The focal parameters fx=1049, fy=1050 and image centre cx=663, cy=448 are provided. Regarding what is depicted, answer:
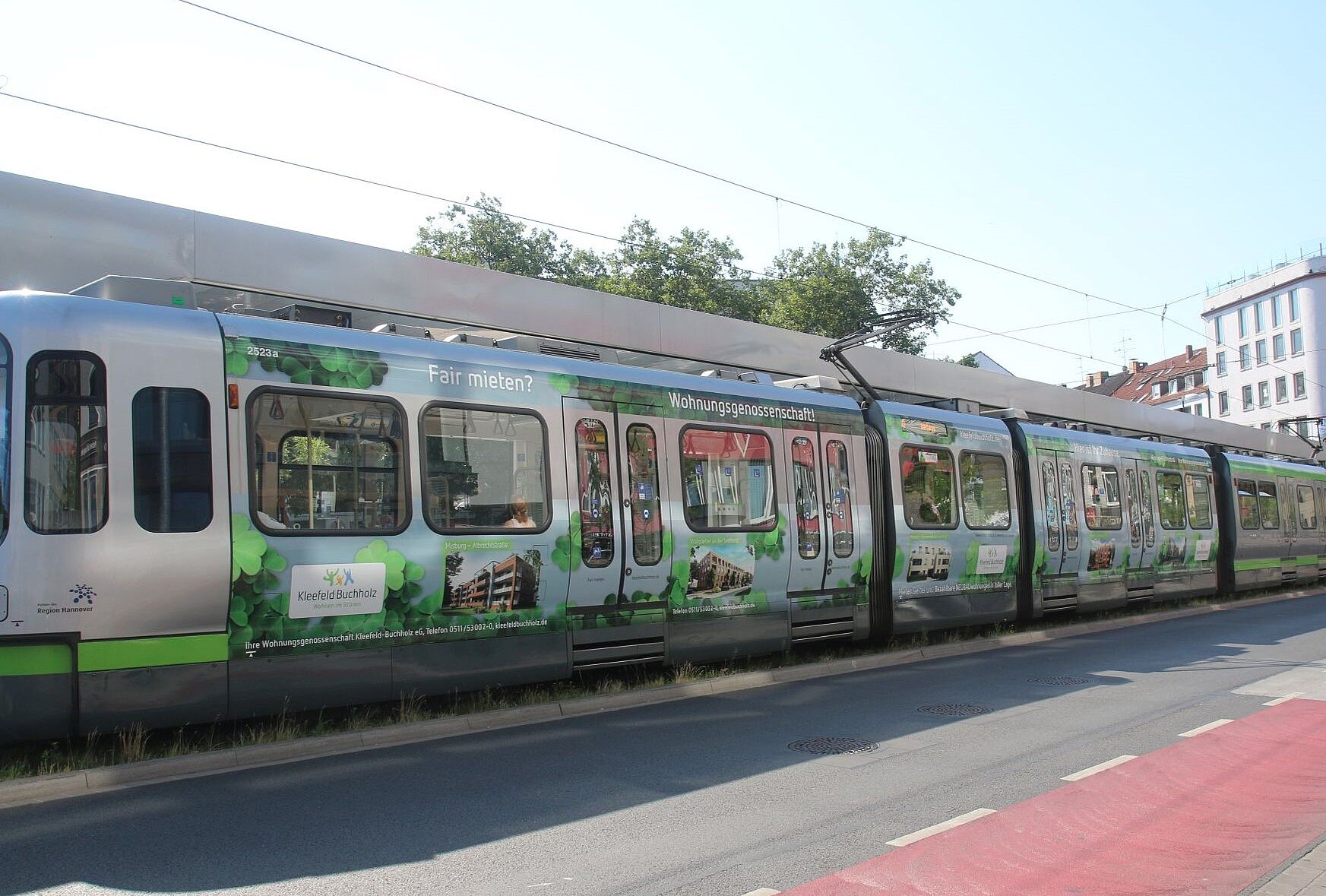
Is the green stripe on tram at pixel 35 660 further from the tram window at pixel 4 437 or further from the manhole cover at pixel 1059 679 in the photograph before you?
the manhole cover at pixel 1059 679

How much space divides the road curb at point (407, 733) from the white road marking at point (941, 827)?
427 cm

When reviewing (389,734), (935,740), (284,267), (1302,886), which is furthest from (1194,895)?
(284,267)

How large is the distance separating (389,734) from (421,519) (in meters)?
1.73

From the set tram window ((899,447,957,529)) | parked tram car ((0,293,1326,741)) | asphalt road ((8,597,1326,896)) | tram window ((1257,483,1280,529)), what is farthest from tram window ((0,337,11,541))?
tram window ((1257,483,1280,529))

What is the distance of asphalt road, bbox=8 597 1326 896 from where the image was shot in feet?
17.0

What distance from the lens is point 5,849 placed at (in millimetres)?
5508

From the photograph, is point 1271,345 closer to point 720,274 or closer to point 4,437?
point 720,274

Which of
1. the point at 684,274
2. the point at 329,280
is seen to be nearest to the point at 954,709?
the point at 329,280

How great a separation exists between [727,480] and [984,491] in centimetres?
587

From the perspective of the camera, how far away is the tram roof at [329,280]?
10.8 meters

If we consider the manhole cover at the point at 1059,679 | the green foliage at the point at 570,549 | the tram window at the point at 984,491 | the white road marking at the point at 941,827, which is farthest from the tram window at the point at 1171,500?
the white road marking at the point at 941,827

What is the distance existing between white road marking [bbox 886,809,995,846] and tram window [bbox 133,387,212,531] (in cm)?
515

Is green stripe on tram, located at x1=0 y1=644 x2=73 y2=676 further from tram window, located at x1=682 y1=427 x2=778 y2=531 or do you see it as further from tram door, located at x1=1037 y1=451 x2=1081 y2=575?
tram door, located at x1=1037 y1=451 x2=1081 y2=575

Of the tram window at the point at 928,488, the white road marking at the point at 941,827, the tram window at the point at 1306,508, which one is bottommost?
the white road marking at the point at 941,827
